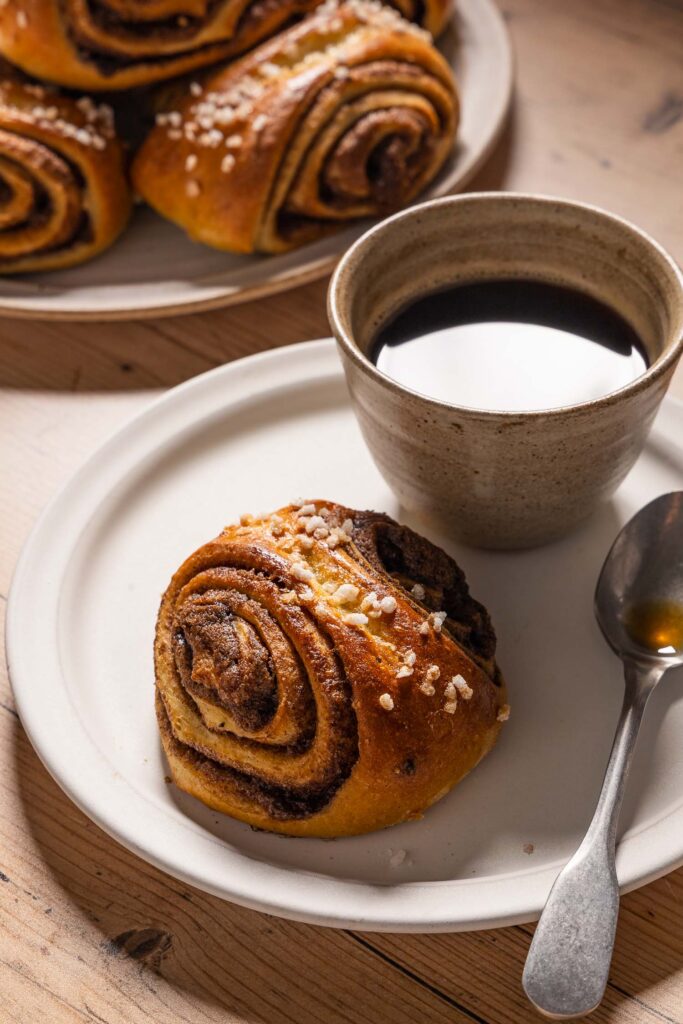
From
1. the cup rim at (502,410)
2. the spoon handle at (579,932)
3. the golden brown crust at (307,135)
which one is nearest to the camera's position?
the spoon handle at (579,932)

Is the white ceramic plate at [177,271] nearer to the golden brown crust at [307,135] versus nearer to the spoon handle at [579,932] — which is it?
the golden brown crust at [307,135]

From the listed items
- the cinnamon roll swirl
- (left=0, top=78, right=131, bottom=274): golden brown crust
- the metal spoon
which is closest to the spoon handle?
the metal spoon

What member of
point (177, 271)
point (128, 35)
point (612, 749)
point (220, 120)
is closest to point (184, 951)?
point (612, 749)

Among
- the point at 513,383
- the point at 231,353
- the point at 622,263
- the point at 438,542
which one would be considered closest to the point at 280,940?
the point at 438,542

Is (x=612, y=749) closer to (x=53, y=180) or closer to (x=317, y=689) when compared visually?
(x=317, y=689)

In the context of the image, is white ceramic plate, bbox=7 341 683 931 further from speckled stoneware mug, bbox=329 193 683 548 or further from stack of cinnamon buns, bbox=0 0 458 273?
stack of cinnamon buns, bbox=0 0 458 273

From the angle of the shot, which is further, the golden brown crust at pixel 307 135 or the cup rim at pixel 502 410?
the golden brown crust at pixel 307 135

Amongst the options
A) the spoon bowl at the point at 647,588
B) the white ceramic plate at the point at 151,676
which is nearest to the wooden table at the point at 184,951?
the white ceramic plate at the point at 151,676
